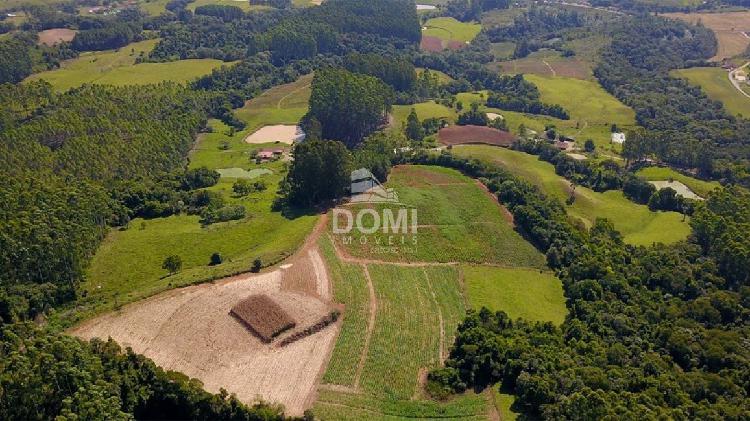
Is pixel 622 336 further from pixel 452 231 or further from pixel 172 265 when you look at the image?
pixel 172 265

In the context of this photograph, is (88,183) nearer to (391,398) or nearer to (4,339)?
(4,339)

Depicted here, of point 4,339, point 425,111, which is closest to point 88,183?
point 4,339

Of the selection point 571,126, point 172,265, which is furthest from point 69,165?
point 571,126

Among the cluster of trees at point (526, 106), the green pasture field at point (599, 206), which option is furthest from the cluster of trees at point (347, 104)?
the cluster of trees at point (526, 106)

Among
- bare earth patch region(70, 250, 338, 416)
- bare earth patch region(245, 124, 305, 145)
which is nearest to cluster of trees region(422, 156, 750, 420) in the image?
bare earth patch region(70, 250, 338, 416)

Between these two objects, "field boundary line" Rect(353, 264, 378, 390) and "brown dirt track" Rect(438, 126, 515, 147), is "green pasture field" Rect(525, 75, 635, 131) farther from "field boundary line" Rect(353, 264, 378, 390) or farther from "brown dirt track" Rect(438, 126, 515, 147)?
"field boundary line" Rect(353, 264, 378, 390)

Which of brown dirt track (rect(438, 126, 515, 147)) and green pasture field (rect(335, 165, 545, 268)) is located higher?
green pasture field (rect(335, 165, 545, 268))

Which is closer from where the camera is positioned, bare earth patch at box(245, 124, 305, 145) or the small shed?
bare earth patch at box(245, 124, 305, 145)
